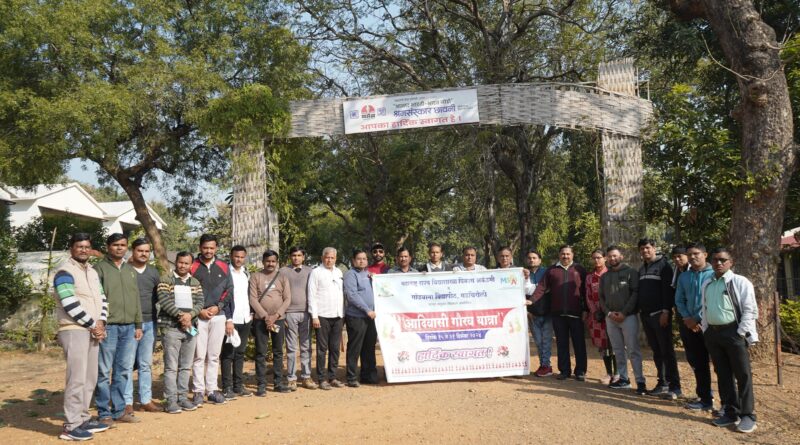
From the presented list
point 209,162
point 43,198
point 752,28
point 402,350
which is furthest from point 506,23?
point 43,198

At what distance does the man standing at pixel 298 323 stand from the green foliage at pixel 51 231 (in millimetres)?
18290

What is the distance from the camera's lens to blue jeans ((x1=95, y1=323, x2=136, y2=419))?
570cm

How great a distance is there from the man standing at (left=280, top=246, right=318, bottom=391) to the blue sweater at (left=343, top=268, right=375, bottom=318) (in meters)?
0.49

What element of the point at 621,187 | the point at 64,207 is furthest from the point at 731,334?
the point at 64,207

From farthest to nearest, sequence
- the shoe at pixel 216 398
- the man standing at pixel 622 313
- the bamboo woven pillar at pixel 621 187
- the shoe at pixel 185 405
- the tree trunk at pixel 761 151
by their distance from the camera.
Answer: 1. the bamboo woven pillar at pixel 621 187
2. the tree trunk at pixel 761 151
3. the man standing at pixel 622 313
4. the shoe at pixel 216 398
5. the shoe at pixel 185 405

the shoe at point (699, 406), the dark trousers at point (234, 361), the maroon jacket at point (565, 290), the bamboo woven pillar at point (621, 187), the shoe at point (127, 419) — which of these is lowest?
the shoe at point (699, 406)

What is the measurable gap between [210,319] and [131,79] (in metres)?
8.08

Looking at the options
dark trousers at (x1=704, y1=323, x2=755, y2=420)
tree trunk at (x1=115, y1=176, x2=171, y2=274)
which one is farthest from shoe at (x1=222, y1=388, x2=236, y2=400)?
tree trunk at (x1=115, y1=176, x2=171, y2=274)

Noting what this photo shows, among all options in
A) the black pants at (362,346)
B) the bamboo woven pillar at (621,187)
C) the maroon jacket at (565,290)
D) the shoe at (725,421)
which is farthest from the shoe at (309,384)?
the bamboo woven pillar at (621,187)

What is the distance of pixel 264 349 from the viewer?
7242 millimetres

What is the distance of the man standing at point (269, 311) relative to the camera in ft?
23.5

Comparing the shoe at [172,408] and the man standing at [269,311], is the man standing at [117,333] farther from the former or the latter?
the man standing at [269,311]

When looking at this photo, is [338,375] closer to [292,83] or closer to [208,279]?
[208,279]

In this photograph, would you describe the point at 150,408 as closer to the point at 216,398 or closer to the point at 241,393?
the point at 216,398
